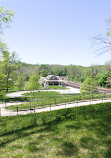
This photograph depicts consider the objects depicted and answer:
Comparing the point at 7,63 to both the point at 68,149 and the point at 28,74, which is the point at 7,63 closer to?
the point at 68,149

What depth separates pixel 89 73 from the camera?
67938 mm

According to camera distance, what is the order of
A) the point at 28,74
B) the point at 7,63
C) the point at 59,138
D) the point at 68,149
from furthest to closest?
the point at 28,74 → the point at 7,63 → the point at 59,138 → the point at 68,149

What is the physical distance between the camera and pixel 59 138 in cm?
466

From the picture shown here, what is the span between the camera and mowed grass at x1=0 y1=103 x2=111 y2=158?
3826 mm

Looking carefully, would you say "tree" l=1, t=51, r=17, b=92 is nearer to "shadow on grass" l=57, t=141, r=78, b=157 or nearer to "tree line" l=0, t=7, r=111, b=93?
"tree line" l=0, t=7, r=111, b=93

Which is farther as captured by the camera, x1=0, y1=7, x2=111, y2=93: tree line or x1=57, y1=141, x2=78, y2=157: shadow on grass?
x1=0, y1=7, x2=111, y2=93: tree line

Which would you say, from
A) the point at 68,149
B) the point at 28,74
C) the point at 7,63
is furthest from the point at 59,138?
the point at 28,74

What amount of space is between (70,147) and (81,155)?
0.50 metres

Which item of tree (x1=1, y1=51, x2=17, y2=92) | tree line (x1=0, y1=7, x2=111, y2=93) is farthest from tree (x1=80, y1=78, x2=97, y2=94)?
tree (x1=1, y1=51, x2=17, y2=92)

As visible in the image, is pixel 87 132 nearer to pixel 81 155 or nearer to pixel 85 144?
Answer: pixel 85 144

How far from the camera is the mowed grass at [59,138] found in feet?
12.6

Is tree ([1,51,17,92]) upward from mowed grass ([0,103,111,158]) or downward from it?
upward

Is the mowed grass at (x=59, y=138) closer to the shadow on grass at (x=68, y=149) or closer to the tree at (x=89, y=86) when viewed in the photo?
the shadow on grass at (x=68, y=149)

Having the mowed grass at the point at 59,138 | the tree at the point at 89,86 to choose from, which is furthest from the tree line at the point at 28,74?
→ the mowed grass at the point at 59,138
